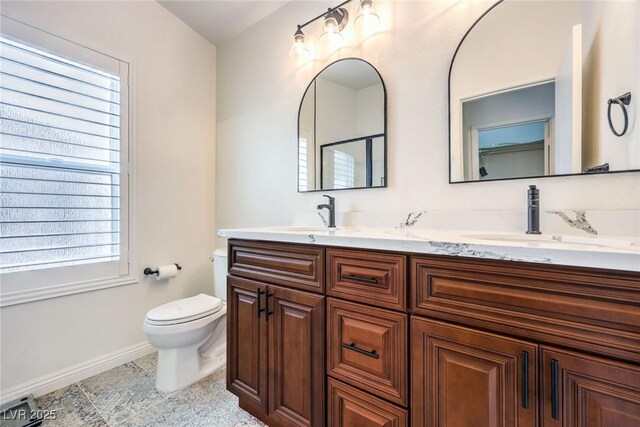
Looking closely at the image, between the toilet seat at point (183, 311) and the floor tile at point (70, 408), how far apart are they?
0.48m

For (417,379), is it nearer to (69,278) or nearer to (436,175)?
(436,175)

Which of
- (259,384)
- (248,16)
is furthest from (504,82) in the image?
(248,16)

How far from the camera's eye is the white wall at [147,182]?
161 centimetres

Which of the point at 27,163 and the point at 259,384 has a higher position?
the point at 27,163

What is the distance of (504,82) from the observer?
4.13 feet

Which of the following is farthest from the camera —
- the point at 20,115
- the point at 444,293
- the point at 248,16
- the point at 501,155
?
the point at 248,16

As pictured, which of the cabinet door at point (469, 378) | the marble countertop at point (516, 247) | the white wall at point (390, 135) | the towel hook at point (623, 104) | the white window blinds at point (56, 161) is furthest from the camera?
the white window blinds at point (56, 161)

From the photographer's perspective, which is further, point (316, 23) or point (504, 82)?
point (316, 23)

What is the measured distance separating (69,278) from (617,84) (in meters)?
2.81

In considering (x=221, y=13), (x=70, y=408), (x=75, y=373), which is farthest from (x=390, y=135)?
(x=75, y=373)

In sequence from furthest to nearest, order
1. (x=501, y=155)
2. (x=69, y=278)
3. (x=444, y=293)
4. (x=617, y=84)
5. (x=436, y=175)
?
(x=69, y=278) < (x=436, y=175) < (x=501, y=155) < (x=617, y=84) < (x=444, y=293)

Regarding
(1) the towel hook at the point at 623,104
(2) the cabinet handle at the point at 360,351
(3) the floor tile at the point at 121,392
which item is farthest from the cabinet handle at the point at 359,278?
(3) the floor tile at the point at 121,392

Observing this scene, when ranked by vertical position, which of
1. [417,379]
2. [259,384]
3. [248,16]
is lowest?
[259,384]

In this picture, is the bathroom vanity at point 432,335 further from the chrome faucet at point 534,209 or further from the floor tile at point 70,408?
the floor tile at point 70,408
